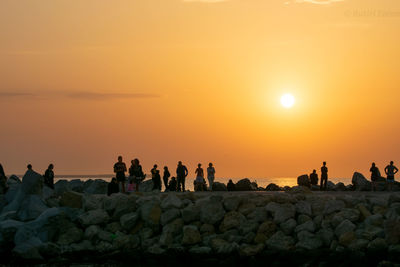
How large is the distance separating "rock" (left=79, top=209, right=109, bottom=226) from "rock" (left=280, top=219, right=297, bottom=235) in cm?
788

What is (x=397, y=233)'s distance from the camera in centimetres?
3016

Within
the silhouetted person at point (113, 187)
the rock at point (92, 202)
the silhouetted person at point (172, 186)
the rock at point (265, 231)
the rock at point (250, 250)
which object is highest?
the silhouetted person at point (172, 186)

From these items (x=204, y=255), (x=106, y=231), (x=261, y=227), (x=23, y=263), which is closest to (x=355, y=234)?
(x=261, y=227)

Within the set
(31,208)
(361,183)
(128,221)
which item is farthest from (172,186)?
(361,183)

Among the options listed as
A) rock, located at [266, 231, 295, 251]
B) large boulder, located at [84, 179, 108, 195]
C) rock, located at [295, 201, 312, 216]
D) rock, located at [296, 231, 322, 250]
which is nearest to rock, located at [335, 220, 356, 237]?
rock, located at [296, 231, 322, 250]

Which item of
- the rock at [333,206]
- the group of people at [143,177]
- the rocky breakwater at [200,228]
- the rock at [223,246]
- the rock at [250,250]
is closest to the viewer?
the rock at [250,250]

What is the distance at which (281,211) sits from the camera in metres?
32.0

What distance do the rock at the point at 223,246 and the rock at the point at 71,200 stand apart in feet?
23.5

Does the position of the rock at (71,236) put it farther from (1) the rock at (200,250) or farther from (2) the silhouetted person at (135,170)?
(2) the silhouetted person at (135,170)

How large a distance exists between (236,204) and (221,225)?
1.36 meters

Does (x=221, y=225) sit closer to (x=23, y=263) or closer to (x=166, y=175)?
(x=23, y=263)

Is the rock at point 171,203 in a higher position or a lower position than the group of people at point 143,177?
lower

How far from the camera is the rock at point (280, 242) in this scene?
30359mm

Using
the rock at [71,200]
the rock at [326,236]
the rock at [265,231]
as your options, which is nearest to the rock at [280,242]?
the rock at [265,231]
